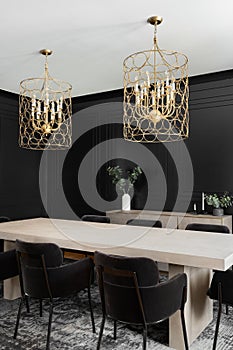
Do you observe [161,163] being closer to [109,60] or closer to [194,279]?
[109,60]

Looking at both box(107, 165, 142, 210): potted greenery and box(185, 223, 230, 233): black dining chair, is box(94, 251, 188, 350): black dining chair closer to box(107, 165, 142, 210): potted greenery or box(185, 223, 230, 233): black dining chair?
box(185, 223, 230, 233): black dining chair

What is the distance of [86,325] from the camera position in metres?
2.81

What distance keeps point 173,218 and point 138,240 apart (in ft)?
6.39

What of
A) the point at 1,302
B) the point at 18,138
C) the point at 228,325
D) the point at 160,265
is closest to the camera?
the point at 228,325

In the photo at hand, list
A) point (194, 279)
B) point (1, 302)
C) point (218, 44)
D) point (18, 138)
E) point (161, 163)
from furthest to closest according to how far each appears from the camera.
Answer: point (18, 138), point (161, 163), point (218, 44), point (1, 302), point (194, 279)

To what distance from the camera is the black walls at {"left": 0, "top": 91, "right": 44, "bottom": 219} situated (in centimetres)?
557

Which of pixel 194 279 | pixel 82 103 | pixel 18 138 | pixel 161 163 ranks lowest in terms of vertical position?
pixel 194 279

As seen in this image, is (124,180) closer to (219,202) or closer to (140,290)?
(219,202)

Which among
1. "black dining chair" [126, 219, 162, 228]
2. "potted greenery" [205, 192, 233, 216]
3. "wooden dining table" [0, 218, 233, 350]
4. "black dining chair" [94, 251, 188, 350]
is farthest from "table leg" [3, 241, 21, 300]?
"potted greenery" [205, 192, 233, 216]

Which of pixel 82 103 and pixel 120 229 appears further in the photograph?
pixel 82 103

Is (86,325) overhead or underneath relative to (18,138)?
underneath

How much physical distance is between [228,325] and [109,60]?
3090mm

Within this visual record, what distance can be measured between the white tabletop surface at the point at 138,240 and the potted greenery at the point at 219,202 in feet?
4.77

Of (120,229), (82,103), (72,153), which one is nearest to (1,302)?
(120,229)
